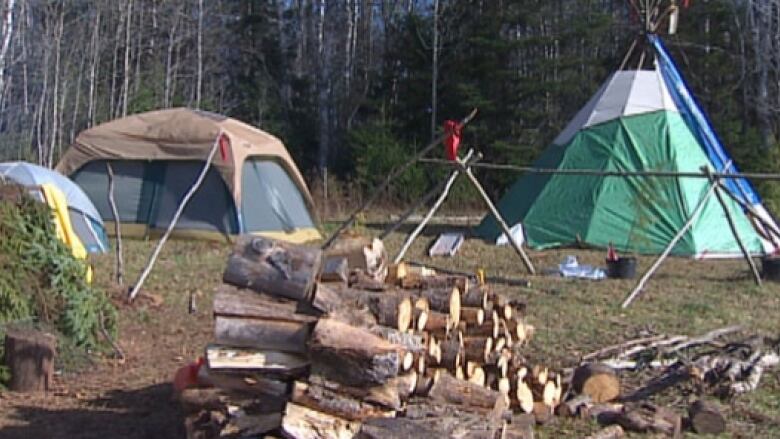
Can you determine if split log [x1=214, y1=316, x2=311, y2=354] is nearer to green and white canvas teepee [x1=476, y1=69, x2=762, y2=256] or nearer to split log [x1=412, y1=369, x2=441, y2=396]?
split log [x1=412, y1=369, x2=441, y2=396]

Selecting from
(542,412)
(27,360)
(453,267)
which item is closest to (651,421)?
(542,412)

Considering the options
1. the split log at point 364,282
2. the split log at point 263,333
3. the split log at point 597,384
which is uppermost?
the split log at point 364,282

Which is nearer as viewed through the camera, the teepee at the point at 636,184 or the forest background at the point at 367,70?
the teepee at the point at 636,184

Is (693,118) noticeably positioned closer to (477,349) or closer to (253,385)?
(477,349)

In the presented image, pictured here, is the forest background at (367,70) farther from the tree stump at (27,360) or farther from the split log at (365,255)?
the split log at (365,255)

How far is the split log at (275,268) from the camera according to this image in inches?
233

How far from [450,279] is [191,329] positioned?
3468 mm

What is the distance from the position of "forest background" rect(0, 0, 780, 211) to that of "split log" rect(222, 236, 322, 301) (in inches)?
768

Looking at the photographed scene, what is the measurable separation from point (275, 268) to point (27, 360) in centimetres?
240

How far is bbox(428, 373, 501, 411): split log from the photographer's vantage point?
20.3ft

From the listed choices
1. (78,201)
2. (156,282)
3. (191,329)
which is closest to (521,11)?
(78,201)

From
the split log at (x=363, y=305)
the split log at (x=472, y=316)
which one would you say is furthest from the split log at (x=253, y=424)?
the split log at (x=472, y=316)

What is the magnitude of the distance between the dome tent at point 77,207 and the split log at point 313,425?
957 centimetres

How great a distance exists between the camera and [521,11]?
99.2 feet
